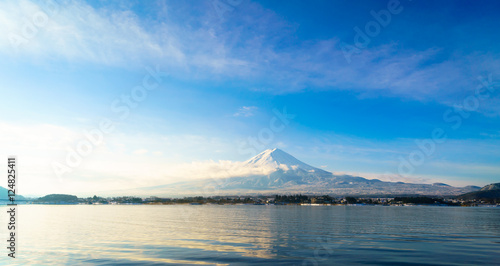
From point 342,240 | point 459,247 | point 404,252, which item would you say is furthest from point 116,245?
point 459,247

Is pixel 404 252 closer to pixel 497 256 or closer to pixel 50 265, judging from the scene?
pixel 497 256

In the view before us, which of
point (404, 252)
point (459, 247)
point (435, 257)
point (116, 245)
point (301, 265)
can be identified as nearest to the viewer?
point (301, 265)

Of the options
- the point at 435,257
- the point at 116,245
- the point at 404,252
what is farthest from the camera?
the point at 116,245

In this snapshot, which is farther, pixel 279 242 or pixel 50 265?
Answer: pixel 279 242

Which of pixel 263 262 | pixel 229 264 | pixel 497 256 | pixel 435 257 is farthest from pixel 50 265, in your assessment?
pixel 497 256

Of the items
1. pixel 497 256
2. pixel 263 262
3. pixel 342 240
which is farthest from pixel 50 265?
Result: pixel 497 256

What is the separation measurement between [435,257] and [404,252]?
10.1 ft

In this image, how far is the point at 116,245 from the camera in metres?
38.9

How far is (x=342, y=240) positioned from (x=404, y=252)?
30.9 feet

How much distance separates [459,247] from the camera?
1435 inches

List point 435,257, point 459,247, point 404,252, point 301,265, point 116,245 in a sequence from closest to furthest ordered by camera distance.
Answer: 1. point 301,265
2. point 435,257
3. point 404,252
4. point 459,247
5. point 116,245

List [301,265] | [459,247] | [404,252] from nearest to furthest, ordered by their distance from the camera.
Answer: [301,265]
[404,252]
[459,247]

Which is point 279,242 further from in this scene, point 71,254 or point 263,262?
point 71,254

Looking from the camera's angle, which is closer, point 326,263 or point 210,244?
point 326,263
